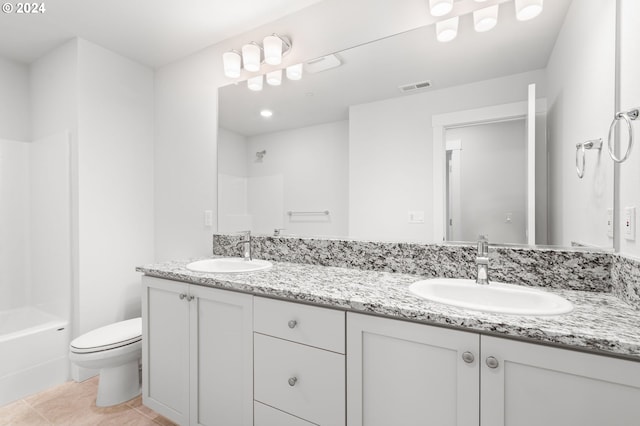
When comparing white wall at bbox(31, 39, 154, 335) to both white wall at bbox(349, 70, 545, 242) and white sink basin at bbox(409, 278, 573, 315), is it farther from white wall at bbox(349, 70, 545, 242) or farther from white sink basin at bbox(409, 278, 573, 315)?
white sink basin at bbox(409, 278, 573, 315)

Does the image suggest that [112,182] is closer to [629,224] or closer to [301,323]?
[301,323]

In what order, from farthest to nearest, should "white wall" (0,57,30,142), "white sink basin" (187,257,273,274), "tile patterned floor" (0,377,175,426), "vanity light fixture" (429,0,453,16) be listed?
"white wall" (0,57,30,142)
"white sink basin" (187,257,273,274)
"tile patterned floor" (0,377,175,426)
"vanity light fixture" (429,0,453,16)

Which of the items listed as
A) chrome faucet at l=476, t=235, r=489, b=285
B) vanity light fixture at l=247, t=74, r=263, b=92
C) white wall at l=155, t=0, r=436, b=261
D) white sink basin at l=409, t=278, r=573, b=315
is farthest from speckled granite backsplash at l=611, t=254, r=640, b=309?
vanity light fixture at l=247, t=74, r=263, b=92

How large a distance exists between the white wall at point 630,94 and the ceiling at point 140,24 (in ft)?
4.72

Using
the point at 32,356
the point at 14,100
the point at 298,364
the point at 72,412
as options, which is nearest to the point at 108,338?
the point at 72,412

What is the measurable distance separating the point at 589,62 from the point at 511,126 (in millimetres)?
322

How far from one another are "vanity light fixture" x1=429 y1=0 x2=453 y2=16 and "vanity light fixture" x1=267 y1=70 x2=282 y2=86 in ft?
3.04

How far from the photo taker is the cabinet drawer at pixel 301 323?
1062mm

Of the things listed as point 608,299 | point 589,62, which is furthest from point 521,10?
point 608,299

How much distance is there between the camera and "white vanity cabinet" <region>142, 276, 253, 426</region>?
1.30 meters

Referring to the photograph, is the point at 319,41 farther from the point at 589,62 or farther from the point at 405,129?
the point at 589,62

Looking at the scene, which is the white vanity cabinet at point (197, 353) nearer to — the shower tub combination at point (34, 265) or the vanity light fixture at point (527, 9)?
the shower tub combination at point (34, 265)

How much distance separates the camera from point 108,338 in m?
1.81

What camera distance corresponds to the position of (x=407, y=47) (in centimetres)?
153
